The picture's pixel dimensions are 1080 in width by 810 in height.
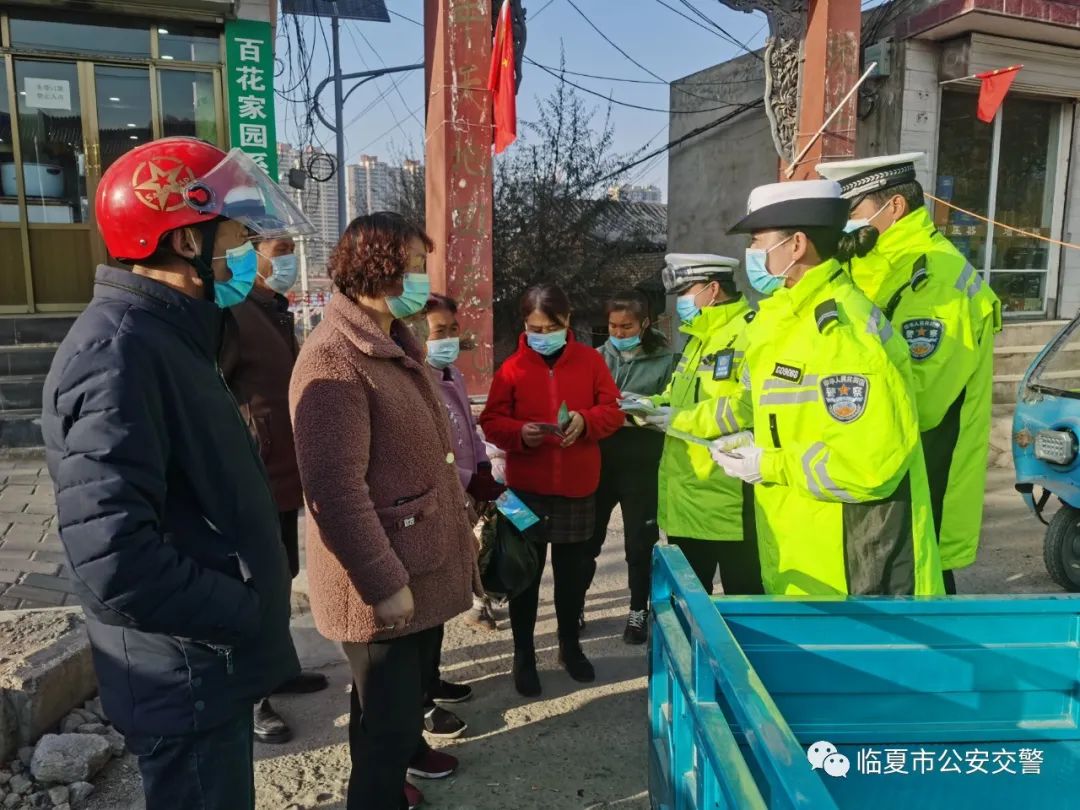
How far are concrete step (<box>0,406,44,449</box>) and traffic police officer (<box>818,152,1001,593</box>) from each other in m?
6.81

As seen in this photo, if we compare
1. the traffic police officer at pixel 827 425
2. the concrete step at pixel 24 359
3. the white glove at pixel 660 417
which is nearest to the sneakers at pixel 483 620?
the white glove at pixel 660 417

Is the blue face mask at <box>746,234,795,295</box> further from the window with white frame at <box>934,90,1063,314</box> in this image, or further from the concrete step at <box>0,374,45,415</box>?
the window with white frame at <box>934,90,1063,314</box>

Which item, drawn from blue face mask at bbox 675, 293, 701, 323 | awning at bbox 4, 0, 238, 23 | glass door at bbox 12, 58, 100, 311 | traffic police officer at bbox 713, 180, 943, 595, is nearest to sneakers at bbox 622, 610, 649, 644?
blue face mask at bbox 675, 293, 701, 323

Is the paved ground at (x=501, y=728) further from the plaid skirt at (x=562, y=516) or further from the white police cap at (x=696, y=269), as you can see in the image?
the white police cap at (x=696, y=269)

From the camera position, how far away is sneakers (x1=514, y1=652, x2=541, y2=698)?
3.26 m

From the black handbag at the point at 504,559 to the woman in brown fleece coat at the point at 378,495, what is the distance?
0.61 metres

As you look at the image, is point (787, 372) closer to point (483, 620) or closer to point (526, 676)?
point (526, 676)

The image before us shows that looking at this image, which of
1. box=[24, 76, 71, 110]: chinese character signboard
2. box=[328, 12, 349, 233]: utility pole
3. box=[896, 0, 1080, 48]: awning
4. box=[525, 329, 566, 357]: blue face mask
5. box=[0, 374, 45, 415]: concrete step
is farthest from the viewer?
box=[328, 12, 349, 233]: utility pole

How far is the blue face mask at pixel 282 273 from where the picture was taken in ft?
9.78

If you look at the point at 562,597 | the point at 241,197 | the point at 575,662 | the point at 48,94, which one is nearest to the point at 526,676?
the point at 575,662

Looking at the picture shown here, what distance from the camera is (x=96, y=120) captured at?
7.88m

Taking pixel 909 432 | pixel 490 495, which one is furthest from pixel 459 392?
pixel 909 432

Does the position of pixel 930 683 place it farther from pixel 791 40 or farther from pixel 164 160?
pixel 791 40

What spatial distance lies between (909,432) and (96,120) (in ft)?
28.1
